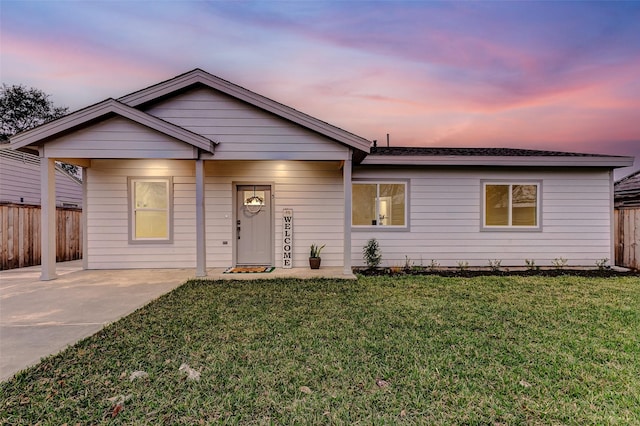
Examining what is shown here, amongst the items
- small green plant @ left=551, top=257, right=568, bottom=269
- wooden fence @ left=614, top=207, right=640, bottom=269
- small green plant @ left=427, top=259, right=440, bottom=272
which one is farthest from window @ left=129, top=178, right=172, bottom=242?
wooden fence @ left=614, top=207, right=640, bottom=269

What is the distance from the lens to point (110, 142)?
250 inches

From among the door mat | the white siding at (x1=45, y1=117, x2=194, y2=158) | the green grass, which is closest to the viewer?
the green grass

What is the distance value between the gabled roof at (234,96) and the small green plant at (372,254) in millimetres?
2587

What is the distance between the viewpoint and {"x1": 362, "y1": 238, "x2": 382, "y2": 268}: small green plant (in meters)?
7.91

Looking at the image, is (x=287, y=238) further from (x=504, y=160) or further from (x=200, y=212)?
(x=504, y=160)

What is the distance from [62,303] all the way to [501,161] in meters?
9.57

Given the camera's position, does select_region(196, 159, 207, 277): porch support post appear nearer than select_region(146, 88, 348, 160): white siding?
Yes

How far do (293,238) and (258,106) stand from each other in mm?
3339

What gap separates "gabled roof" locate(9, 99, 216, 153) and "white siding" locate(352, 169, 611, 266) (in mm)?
5953

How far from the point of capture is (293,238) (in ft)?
26.4

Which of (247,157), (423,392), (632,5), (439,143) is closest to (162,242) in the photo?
(247,157)

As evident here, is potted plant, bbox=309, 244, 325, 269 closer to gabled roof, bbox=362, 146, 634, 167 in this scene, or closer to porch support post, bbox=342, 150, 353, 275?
porch support post, bbox=342, 150, 353, 275

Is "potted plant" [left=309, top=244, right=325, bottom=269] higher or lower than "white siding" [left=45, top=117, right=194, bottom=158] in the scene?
lower

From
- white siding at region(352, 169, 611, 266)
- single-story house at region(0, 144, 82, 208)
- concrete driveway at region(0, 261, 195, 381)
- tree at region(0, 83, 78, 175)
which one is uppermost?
tree at region(0, 83, 78, 175)
